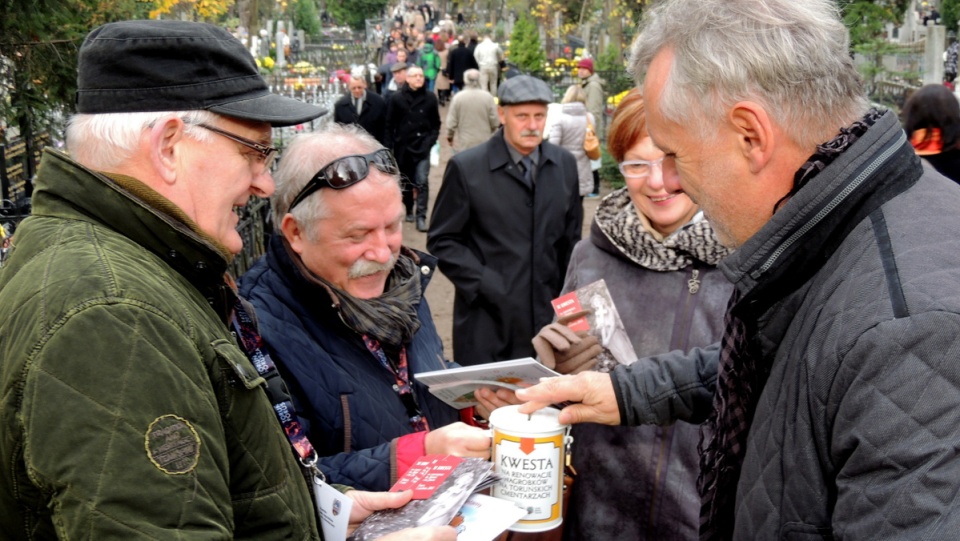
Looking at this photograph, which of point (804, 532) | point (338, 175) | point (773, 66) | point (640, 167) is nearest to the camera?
point (804, 532)

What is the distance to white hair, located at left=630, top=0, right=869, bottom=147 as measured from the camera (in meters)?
1.60

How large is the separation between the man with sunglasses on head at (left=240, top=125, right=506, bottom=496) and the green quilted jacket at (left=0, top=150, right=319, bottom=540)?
812 mm

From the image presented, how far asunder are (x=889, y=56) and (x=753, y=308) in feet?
62.4

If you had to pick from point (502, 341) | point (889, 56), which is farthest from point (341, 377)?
point (889, 56)

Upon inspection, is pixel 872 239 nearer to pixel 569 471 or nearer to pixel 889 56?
pixel 569 471

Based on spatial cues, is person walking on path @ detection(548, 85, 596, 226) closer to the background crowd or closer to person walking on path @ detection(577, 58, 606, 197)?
person walking on path @ detection(577, 58, 606, 197)

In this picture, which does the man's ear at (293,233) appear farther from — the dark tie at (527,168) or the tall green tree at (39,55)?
the dark tie at (527,168)

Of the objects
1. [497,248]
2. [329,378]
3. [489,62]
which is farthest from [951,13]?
[329,378]

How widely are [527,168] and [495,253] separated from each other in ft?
1.97

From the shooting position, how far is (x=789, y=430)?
1.53 metres

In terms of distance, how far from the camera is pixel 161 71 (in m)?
1.74

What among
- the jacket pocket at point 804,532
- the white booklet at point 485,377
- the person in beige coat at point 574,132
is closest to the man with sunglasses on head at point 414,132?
the person in beige coat at point 574,132

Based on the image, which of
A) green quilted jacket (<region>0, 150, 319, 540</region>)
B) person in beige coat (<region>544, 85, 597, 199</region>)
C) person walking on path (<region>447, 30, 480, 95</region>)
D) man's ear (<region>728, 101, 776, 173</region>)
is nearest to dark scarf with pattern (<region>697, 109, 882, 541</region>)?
man's ear (<region>728, 101, 776, 173</region>)

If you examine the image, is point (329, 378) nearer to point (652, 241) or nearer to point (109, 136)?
point (109, 136)
